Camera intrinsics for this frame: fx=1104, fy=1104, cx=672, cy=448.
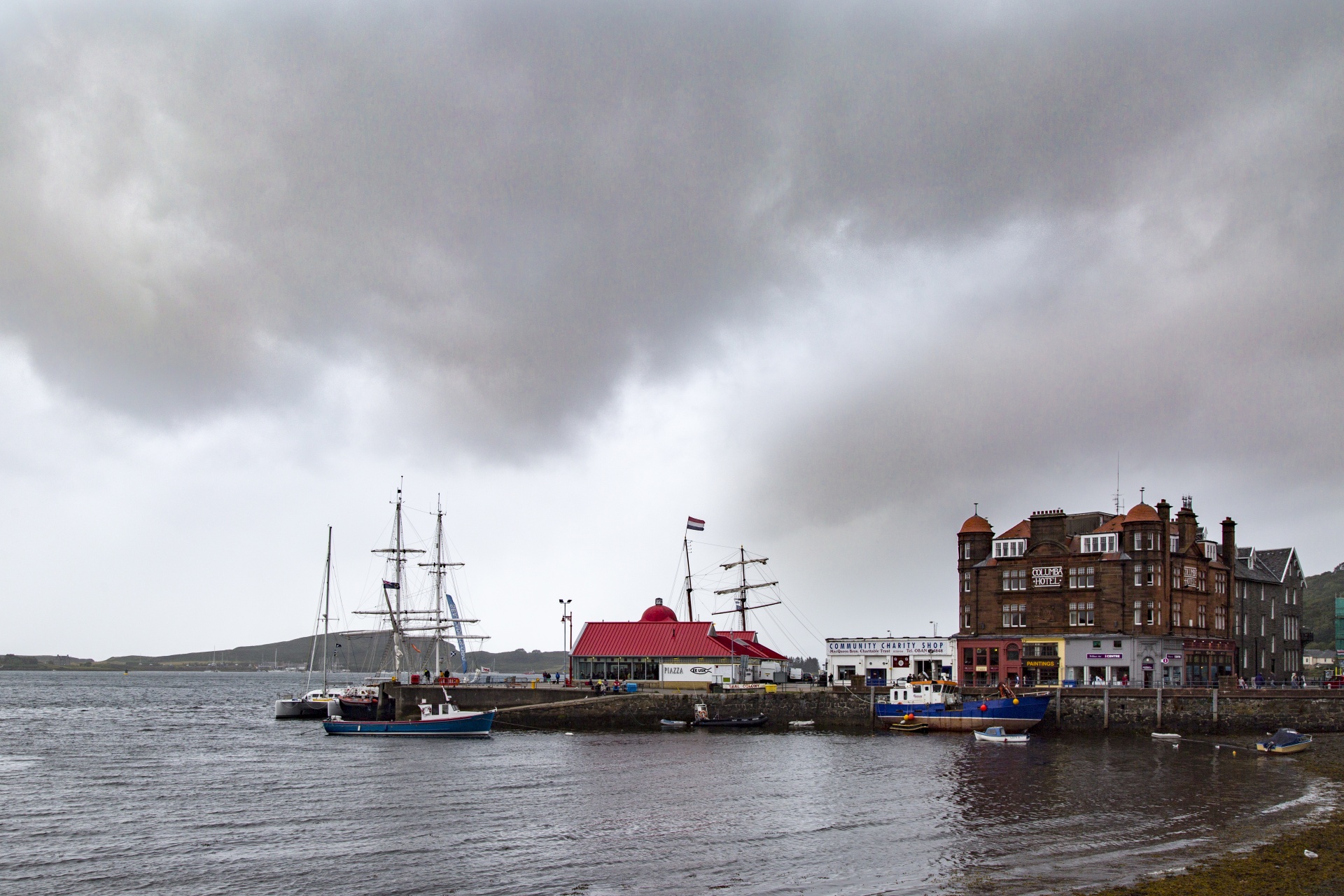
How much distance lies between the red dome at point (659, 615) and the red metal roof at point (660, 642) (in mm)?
1769

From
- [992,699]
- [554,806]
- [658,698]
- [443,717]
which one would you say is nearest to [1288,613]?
[992,699]

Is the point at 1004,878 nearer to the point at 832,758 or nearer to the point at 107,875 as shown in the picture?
the point at 107,875

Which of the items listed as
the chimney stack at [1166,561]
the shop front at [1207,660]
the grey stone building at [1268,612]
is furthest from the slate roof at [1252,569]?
the chimney stack at [1166,561]

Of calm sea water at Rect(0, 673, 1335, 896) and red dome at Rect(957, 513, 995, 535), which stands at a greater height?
red dome at Rect(957, 513, 995, 535)

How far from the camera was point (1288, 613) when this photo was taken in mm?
117875

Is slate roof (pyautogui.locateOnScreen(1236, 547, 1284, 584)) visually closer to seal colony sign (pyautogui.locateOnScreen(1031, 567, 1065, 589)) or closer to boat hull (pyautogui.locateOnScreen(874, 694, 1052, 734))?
seal colony sign (pyautogui.locateOnScreen(1031, 567, 1065, 589))

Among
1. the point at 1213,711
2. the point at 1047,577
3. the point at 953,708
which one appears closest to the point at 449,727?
the point at 953,708

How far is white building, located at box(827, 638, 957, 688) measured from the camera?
102 meters

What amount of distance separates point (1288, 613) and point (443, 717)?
89795 mm

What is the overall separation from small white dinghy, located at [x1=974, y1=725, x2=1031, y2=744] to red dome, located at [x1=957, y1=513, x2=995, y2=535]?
33680mm

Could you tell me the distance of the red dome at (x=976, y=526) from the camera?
10775 centimetres

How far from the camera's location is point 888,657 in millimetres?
102938

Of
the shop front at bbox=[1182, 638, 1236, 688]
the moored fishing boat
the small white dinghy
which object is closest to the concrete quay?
the moored fishing boat

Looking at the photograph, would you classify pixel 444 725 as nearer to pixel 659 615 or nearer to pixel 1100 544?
pixel 659 615
